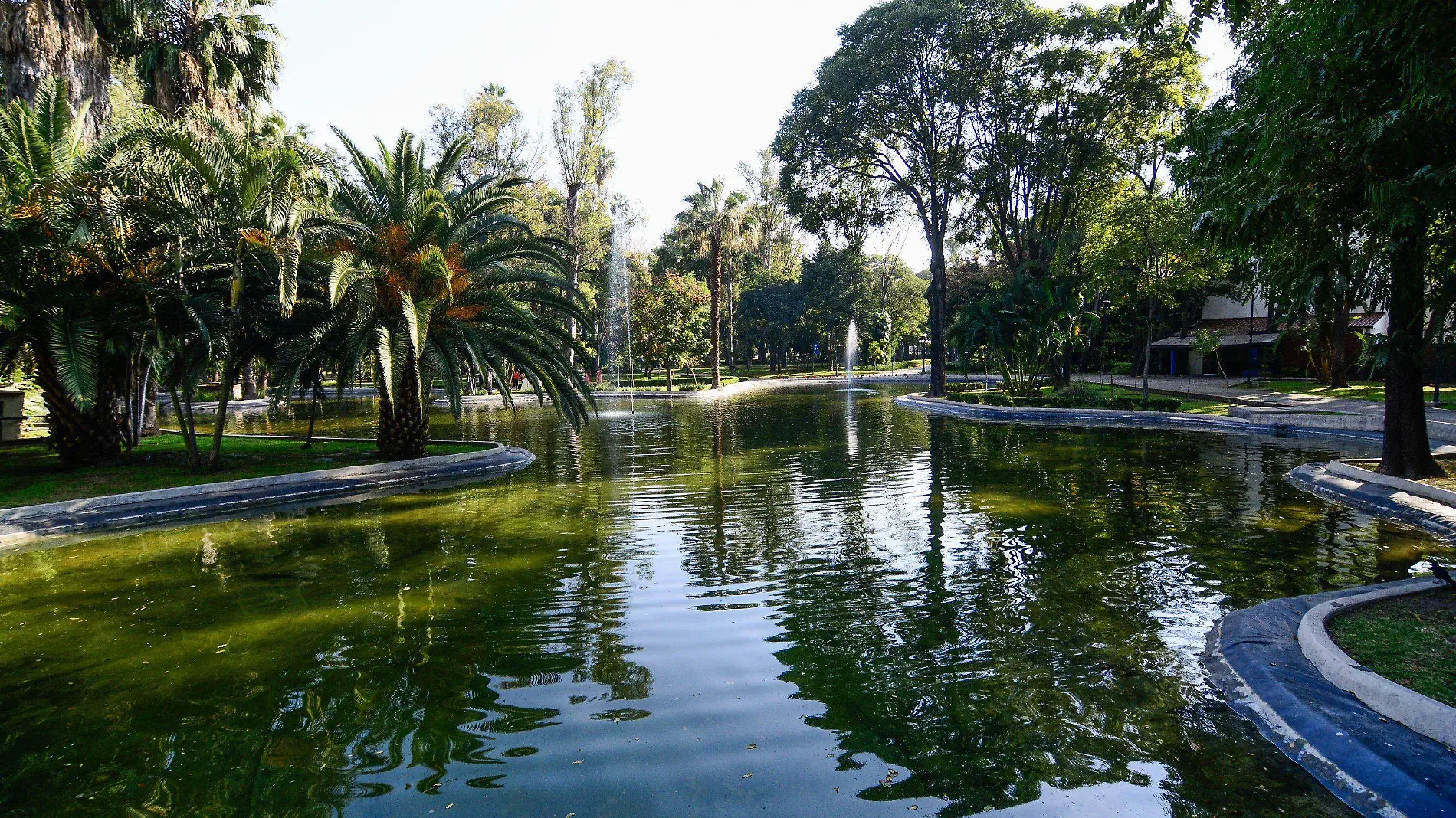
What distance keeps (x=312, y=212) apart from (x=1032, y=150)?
30.2 metres

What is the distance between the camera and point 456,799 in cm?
434

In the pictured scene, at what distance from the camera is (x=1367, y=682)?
5.01 meters

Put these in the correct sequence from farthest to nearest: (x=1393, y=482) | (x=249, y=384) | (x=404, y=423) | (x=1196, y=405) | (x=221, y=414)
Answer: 1. (x=249, y=384)
2. (x=1196, y=405)
3. (x=404, y=423)
4. (x=221, y=414)
5. (x=1393, y=482)

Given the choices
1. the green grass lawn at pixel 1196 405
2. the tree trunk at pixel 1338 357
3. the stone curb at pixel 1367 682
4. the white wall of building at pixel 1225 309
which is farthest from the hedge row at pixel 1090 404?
the white wall of building at pixel 1225 309

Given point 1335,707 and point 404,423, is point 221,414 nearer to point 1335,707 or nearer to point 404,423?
point 404,423

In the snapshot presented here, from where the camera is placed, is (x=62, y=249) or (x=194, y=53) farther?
(x=194, y=53)

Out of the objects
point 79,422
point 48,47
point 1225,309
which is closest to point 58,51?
point 48,47

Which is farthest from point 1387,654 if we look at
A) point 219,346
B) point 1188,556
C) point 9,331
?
point 9,331

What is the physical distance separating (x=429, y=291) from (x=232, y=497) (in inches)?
213

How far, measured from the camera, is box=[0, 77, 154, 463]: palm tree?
489 inches

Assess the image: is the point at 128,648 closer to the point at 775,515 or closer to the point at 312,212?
the point at 775,515

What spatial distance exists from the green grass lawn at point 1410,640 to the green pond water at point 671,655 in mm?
1071

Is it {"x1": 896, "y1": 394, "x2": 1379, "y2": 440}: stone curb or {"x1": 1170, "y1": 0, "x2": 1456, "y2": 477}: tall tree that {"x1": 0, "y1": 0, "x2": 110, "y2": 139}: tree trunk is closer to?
{"x1": 1170, "y1": 0, "x2": 1456, "y2": 477}: tall tree

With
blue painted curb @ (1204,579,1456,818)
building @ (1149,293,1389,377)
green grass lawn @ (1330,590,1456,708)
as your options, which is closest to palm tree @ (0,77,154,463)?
blue painted curb @ (1204,579,1456,818)
